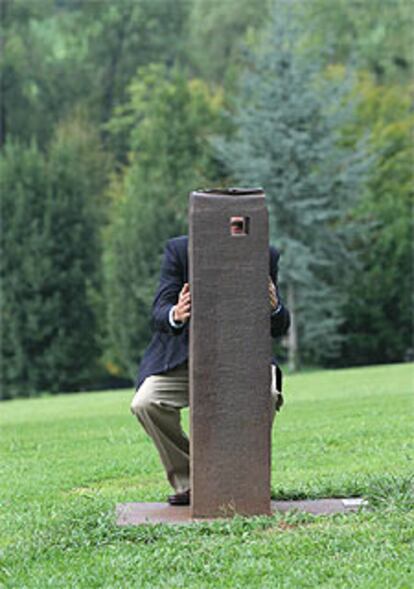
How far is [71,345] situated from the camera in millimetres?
40719

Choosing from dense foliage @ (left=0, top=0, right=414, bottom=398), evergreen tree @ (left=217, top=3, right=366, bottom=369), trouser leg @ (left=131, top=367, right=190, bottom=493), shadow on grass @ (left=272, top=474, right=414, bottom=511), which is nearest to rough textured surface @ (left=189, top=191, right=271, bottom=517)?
trouser leg @ (left=131, top=367, right=190, bottom=493)

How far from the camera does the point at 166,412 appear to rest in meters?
7.04

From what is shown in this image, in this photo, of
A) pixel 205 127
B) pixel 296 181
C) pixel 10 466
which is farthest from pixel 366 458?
pixel 205 127

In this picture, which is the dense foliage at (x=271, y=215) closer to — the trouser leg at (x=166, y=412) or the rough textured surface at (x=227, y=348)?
the trouser leg at (x=166, y=412)

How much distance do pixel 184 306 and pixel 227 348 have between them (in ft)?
1.15

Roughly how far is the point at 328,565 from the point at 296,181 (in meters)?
34.0

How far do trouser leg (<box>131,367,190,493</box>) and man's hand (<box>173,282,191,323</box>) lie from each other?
1.47 ft

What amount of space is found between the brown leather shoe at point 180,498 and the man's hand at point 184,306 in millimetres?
1085

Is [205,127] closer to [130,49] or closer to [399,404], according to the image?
[130,49]

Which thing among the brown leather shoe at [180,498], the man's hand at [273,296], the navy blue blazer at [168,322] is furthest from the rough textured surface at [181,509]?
the man's hand at [273,296]

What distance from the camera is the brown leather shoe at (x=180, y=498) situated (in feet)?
23.7

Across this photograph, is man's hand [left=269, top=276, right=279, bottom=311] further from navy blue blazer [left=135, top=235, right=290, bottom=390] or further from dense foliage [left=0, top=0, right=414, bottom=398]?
dense foliage [left=0, top=0, right=414, bottom=398]

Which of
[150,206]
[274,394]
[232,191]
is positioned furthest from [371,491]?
[150,206]

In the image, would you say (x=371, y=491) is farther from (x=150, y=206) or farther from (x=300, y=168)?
(x=150, y=206)
